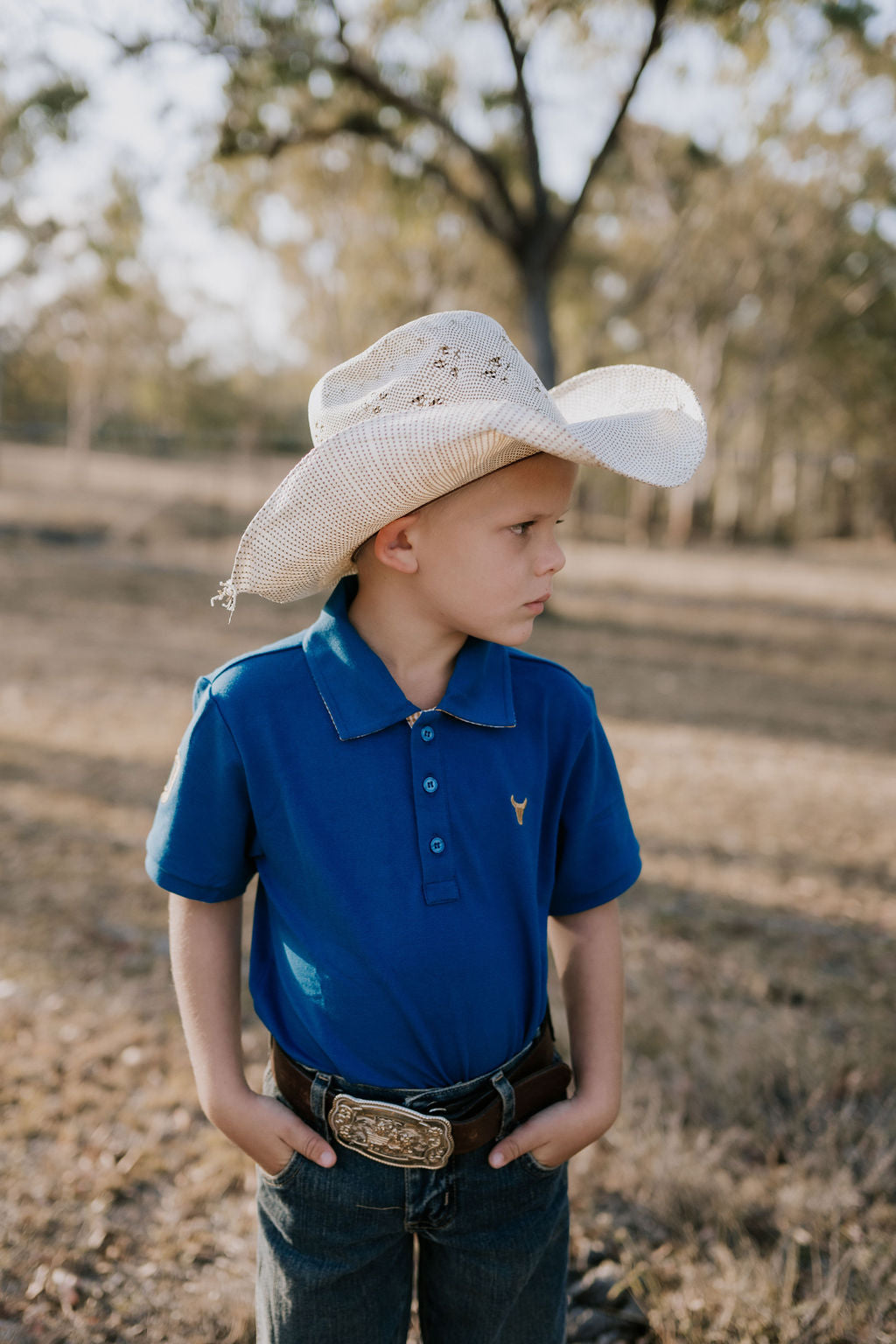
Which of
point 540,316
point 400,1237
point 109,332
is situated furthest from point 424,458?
point 109,332

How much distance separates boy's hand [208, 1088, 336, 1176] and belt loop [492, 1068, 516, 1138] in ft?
0.73

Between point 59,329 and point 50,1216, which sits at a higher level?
point 59,329

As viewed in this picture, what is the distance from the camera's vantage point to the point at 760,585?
16.3 m

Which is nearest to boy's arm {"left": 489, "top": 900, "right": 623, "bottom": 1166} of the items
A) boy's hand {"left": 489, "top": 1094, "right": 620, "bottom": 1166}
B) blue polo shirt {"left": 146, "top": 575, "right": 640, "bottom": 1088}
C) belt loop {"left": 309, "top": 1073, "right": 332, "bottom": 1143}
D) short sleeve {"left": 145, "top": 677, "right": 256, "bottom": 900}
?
boy's hand {"left": 489, "top": 1094, "right": 620, "bottom": 1166}

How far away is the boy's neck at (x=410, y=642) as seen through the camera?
1.30 m

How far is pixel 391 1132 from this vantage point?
1.22 m

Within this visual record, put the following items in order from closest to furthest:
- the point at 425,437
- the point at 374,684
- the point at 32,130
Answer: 1. the point at 425,437
2. the point at 374,684
3. the point at 32,130

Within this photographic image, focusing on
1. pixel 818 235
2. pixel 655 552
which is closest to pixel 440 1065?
pixel 655 552

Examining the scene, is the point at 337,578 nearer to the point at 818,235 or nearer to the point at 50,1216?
the point at 50,1216

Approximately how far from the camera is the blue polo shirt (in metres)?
1.21

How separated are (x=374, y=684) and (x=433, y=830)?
199 millimetres

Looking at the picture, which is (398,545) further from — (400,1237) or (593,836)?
(400,1237)

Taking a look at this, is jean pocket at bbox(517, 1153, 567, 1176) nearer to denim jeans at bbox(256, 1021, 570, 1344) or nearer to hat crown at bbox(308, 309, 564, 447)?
denim jeans at bbox(256, 1021, 570, 1344)

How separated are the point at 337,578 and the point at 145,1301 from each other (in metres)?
Answer: 1.59
